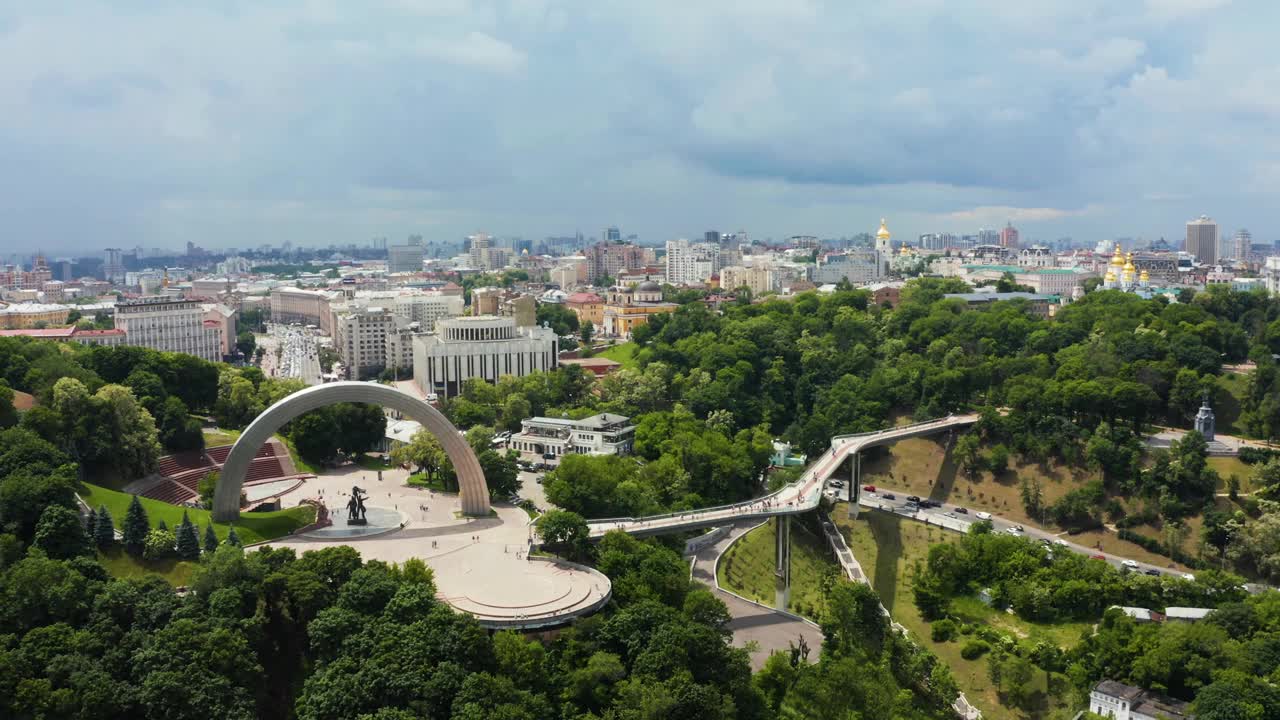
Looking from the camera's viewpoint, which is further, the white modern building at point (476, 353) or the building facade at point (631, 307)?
the building facade at point (631, 307)

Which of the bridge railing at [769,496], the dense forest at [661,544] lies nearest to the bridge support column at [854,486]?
the bridge railing at [769,496]

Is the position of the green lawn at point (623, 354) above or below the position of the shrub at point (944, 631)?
above

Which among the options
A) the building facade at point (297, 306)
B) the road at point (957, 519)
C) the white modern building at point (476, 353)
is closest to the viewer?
the road at point (957, 519)

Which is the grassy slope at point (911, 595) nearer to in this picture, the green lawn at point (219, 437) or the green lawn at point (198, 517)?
the green lawn at point (198, 517)

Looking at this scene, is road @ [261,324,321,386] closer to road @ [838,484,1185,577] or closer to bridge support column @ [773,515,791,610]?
road @ [838,484,1185,577]

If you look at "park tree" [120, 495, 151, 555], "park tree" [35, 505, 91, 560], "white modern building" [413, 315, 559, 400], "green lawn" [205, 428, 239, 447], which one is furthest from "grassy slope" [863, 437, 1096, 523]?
"park tree" [35, 505, 91, 560]

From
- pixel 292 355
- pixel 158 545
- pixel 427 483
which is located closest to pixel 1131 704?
pixel 427 483

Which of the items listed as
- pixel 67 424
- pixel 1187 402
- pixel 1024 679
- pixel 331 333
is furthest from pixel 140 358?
pixel 331 333
